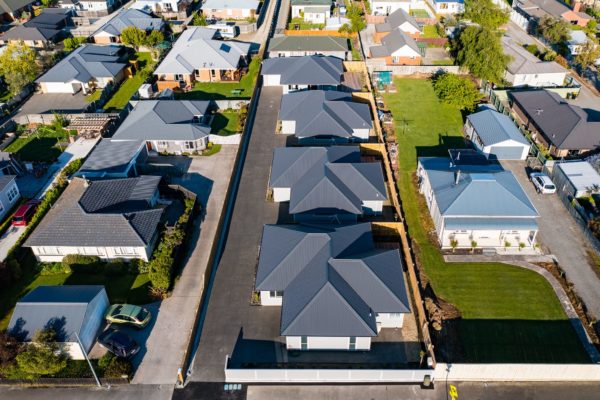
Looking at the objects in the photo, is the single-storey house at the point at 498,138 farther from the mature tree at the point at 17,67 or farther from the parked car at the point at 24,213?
the mature tree at the point at 17,67

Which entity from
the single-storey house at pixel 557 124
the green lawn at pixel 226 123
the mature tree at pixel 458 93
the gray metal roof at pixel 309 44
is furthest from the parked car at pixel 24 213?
the single-storey house at pixel 557 124

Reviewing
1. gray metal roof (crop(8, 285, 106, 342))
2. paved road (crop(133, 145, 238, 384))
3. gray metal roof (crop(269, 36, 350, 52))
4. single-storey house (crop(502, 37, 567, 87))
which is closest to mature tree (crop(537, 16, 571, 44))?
single-storey house (crop(502, 37, 567, 87))

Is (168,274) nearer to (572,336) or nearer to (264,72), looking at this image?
(572,336)

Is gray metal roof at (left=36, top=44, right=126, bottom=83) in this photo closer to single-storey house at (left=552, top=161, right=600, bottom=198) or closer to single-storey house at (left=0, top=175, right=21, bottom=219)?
single-storey house at (left=0, top=175, right=21, bottom=219)

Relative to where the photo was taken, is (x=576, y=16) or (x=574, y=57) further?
(x=576, y=16)

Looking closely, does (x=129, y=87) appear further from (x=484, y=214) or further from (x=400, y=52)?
(x=484, y=214)

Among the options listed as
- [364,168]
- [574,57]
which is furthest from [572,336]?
[574,57]
